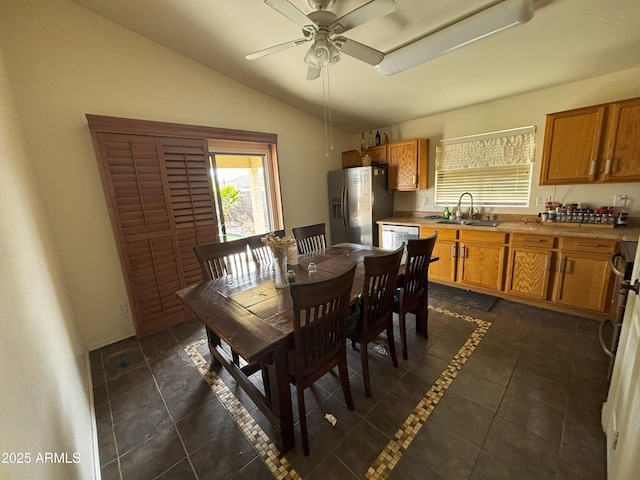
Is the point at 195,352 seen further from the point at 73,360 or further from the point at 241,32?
the point at 241,32

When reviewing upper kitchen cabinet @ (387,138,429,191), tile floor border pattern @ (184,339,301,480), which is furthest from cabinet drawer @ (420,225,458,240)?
tile floor border pattern @ (184,339,301,480)

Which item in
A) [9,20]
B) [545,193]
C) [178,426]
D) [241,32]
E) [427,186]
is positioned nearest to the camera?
[178,426]

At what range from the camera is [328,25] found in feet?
5.39

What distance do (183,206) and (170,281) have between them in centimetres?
86

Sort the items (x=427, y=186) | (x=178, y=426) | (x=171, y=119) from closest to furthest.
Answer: (x=178, y=426) < (x=171, y=119) < (x=427, y=186)

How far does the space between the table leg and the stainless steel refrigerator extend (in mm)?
2982

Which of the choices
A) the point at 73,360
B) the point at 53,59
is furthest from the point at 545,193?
the point at 53,59

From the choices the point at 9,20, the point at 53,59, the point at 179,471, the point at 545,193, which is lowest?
the point at 179,471

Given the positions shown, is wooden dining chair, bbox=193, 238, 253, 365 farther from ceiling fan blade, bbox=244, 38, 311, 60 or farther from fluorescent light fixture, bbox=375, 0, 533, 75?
fluorescent light fixture, bbox=375, 0, 533, 75

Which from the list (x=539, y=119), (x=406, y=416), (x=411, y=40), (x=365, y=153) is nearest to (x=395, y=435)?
(x=406, y=416)

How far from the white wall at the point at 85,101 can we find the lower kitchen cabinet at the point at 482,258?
139 inches

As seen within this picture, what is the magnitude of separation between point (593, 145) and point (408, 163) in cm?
194

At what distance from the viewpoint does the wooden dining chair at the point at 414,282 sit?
6.57 ft

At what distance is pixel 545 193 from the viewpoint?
10.1ft
